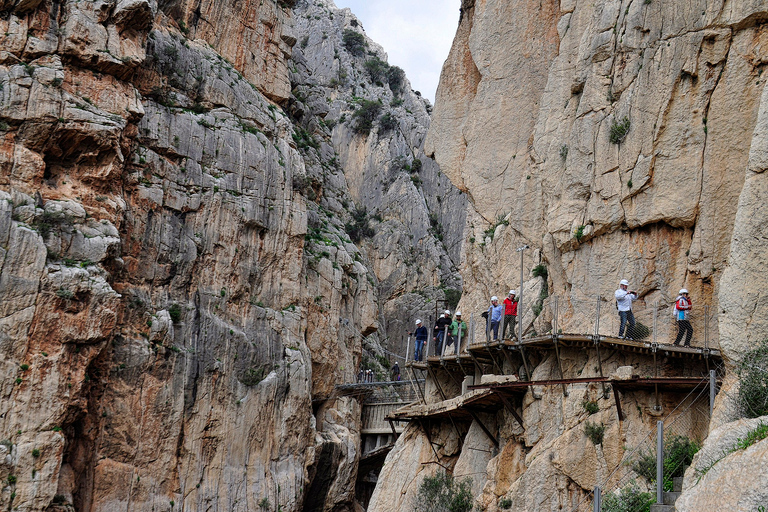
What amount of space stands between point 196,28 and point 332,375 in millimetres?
22349

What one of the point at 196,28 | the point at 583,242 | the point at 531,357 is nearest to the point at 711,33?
the point at 583,242

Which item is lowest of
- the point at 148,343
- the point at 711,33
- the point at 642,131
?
the point at 148,343

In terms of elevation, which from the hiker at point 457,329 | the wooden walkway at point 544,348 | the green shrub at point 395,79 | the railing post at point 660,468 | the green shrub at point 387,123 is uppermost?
the green shrub at point 395,79

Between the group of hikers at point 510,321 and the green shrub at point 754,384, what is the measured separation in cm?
419

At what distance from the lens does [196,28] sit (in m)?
49.8

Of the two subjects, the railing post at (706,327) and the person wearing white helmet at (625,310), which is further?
the person wearing white helmet at (625,310)

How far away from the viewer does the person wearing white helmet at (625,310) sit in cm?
2095

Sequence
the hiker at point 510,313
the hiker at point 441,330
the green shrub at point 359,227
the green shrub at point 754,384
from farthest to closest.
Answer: the green shrub at point 359,227 < the hiker at point 441,330 < the hiker at point 510,313 < the green shrub at point 754,384

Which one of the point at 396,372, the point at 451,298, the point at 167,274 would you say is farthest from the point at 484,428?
the point at 451,298

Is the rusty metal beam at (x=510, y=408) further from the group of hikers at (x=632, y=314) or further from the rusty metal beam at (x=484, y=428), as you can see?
the group of hikers at (x=632, y=314)

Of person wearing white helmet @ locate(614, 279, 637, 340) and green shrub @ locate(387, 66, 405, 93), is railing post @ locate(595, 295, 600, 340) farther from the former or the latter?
green shrub @ locate(387, 66, 405, 93)

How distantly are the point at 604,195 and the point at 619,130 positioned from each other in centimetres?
196

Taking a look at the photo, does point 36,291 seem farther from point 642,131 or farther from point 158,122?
point 642,131

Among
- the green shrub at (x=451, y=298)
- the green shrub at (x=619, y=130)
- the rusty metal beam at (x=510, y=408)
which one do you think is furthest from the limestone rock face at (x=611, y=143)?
the green shrub at (x=451, y=298)
